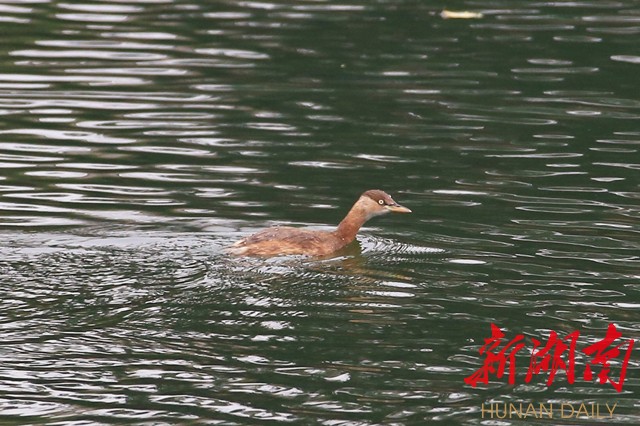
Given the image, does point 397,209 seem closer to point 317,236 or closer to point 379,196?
point 379,196

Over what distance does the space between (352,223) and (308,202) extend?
110cm

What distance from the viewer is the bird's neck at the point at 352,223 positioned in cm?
1276

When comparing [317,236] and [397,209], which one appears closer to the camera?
[317,236]

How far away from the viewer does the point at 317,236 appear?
1245cm

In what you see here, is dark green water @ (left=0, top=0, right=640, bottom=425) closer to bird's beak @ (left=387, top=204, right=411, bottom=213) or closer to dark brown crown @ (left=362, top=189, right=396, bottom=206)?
bird's beak @ (left=387, top=204, right=411, bottom=213)

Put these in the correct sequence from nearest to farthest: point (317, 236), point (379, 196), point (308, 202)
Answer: point (317, 236) → point (379, 196) → point (308, 202)

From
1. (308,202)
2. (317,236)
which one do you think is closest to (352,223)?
(317,236)

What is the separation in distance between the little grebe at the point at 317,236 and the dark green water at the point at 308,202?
135mm

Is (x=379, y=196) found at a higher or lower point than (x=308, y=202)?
higher

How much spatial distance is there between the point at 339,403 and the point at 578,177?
241 inches

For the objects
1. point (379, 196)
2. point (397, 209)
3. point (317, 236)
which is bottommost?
point (317, 236)

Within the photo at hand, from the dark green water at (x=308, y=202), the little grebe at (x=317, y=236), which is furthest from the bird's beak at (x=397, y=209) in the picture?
the dark green water at (x=308, y=202)

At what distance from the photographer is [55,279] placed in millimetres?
11047

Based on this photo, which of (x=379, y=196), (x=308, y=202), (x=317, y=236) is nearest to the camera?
(x=317, y=236)
